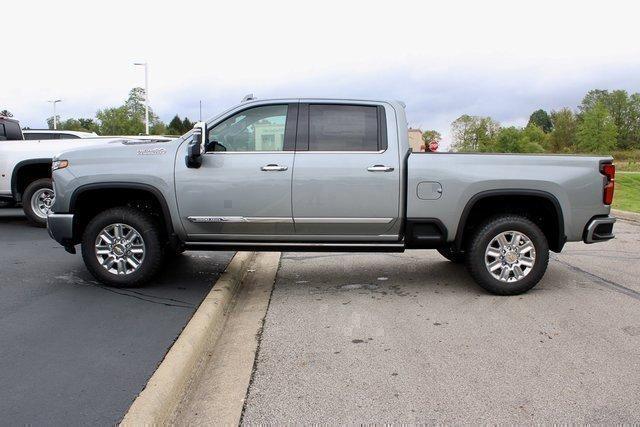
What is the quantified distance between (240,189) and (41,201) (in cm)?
647

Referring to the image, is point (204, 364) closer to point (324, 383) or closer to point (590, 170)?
point (324, 383)

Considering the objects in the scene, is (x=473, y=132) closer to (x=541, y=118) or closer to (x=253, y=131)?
(x=541, y=118)

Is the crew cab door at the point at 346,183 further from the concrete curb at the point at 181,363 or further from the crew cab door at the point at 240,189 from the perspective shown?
the concrete curb at the point at 181,363

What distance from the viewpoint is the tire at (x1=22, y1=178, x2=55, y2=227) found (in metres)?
10.3

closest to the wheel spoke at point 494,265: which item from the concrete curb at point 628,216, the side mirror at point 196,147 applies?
the side mirror at point 196,147

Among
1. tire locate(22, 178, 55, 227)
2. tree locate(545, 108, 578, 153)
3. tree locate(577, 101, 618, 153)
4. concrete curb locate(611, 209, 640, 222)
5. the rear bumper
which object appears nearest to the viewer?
the rear bumper

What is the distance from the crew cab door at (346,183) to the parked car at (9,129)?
859 centimetres

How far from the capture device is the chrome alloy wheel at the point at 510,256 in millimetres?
5789

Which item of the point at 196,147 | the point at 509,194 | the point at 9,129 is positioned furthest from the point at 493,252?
the point at 9,129

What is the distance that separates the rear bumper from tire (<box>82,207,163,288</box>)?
4.39 meters

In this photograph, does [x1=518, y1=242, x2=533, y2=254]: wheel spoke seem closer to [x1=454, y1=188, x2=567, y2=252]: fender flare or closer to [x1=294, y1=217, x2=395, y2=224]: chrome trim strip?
[x1=454, y1=188, x2=567, y2=252]: fender flare

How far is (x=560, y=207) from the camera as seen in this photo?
18.7 feet

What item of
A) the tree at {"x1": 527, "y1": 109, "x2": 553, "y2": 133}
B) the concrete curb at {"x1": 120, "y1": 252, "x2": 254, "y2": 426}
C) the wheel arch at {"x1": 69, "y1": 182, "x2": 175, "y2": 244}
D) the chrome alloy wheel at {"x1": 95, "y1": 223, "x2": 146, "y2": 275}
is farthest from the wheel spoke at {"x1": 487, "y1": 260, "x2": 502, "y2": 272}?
the tree at {"x1": 527, "y1": 109, "x2": 553, "y2": 133}

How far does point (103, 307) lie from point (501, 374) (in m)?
3.51
